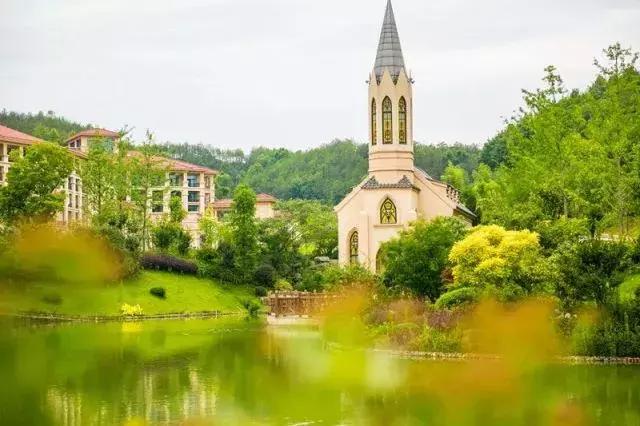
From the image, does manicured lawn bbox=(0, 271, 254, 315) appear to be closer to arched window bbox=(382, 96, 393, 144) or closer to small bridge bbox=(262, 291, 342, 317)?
small bridge bbox=(262, 291, 342, 317)

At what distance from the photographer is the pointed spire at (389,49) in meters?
54.8

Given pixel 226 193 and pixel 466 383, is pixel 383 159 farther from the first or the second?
pixel 226 193

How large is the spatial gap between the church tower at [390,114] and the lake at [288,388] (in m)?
22.6

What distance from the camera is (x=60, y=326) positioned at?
40.5 metres

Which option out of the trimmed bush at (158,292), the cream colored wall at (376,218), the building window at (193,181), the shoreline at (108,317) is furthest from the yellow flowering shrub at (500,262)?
the building window at (193,181)

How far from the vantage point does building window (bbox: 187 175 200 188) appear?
97.8 m

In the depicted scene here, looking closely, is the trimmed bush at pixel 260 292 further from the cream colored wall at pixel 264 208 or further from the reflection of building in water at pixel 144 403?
the reflection of building in water at pixel 144 403

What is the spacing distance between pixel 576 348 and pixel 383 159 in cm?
2921

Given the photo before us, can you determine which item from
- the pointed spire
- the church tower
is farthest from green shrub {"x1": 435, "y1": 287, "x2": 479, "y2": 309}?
the pointed spire

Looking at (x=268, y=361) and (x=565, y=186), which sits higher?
(x=565, y=186)

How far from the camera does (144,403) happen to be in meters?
20.5

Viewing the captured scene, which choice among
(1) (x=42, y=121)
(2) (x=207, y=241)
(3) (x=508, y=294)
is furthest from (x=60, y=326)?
(1) (x=42, y=121)

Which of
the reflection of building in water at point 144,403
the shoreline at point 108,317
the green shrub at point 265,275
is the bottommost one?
the reflection of building in water at point 144,403

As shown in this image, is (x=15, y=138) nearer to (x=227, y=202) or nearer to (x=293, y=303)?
(x=293, y=303)
